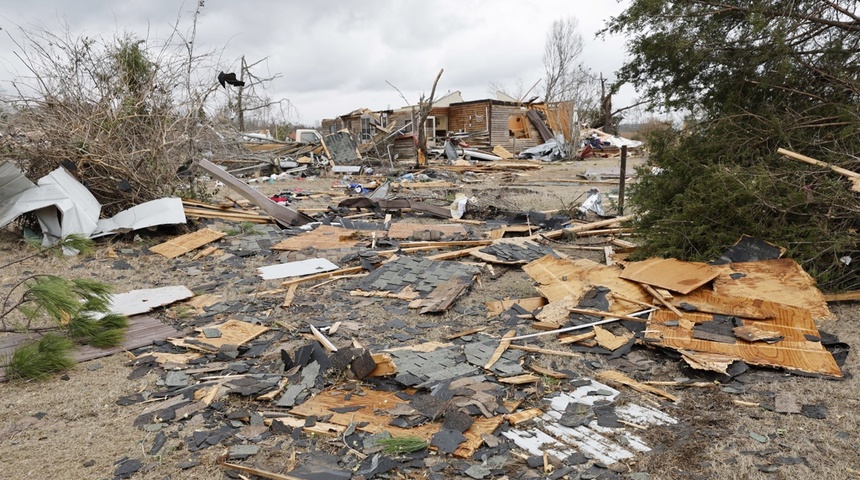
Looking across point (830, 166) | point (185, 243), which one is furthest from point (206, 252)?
point (830, 166)

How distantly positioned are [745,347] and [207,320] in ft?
17.1

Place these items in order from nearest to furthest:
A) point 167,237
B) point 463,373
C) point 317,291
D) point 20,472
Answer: point 20,472 < point 463,373 < point 317,291 < point 167,237

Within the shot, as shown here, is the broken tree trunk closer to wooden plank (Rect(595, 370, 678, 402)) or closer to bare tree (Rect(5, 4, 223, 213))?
bare tree (Rect(5, 4, 223, 213))

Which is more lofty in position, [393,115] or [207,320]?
[393,115]

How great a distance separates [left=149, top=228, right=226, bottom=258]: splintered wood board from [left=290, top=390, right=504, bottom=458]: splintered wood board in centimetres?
553

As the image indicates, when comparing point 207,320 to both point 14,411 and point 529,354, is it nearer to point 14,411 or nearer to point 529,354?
point 14,411

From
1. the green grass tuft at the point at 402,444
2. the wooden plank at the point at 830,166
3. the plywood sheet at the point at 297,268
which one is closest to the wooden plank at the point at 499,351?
the green grass tuft at the point at 402,444

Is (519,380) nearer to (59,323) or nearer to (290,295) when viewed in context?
(290,295)

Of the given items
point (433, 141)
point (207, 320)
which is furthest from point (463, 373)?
point (433, 141)

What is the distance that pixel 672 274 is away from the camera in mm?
5699

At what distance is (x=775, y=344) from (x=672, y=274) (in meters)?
1.40

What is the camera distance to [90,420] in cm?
365

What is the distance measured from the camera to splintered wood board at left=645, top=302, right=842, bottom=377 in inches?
164

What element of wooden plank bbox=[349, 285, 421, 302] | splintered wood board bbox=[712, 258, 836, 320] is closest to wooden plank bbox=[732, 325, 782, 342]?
splintered wood board bbox=[712, 258, 836, 320]
